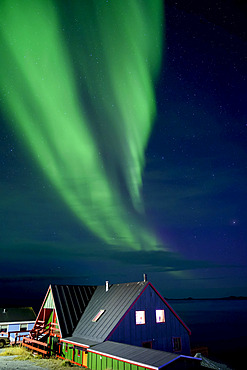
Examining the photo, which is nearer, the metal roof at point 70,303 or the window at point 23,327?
the metal roof at point 70,303

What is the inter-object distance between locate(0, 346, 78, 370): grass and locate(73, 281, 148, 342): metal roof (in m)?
2.50

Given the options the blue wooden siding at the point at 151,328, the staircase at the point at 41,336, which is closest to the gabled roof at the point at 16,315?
the staircase at the point at 41,336

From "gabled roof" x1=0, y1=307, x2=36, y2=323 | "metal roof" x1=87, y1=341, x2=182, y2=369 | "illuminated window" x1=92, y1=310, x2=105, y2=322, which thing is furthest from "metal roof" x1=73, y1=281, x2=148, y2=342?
"gabled roof" x1=0, y1=307, x2=36, y2=323

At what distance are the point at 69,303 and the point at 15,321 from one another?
1417 cm

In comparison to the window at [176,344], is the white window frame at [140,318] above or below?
above

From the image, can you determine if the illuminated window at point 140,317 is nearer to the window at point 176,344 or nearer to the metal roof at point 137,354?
the metal roof at point 137,354

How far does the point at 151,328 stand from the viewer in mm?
23922

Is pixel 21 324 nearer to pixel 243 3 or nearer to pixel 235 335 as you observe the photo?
pixel 243 3

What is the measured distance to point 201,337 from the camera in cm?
8325

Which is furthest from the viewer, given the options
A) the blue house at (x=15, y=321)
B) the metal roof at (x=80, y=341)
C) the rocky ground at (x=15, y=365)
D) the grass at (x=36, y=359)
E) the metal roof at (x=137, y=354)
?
the blue house at (x=15, y=321)

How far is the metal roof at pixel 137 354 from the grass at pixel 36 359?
3783 mm

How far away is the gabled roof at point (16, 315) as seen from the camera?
124ft

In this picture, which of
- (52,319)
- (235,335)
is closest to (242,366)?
(52,319)

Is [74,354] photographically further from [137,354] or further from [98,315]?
[137,354]
